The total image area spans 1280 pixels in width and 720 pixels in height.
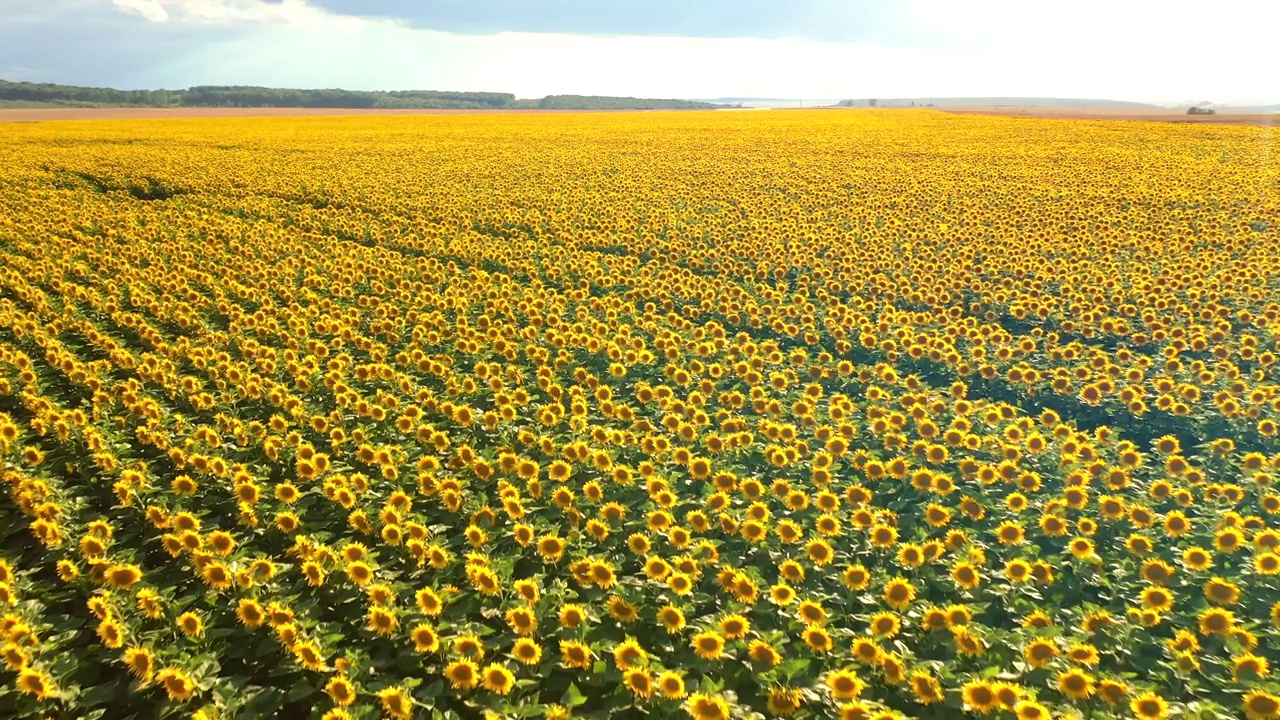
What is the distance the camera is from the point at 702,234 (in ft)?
52.3

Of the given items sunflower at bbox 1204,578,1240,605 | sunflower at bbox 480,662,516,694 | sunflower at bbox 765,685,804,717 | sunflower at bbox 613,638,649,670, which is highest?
sunflower at bbox 1204,578,1240,605

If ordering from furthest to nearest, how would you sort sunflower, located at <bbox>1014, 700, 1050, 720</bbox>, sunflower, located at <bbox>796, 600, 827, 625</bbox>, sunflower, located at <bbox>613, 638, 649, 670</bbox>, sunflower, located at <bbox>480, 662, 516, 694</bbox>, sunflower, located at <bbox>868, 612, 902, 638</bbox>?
sunflower, located at <bbox>796, 600, 827, 625</bbox> < sunflower, located at <bbox>868, 612, 902, 638</bbox> < sunflower, located at <bbox>613, 638, 649, 670</bbox> < sunflower, located at <bbox>480, 662, 516, 694</bbox> < sunflower, located at <bbox>1014, 700, 1050, 720</bbox>

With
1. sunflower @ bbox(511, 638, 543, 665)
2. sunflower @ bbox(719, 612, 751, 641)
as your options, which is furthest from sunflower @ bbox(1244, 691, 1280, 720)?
sunflower @ bbox(511, 638, 543, 665)

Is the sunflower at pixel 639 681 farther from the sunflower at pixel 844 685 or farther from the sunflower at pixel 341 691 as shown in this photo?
the sunflower at pixel 341 691

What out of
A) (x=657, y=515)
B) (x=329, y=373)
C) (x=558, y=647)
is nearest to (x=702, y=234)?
(x=329, y=373)

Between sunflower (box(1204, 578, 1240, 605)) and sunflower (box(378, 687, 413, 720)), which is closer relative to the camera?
sunflower (box(378, 687, 413, 720))

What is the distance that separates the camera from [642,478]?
20.2ft

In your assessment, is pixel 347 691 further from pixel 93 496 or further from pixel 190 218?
pixel 190 218

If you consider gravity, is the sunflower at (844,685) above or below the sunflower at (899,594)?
below

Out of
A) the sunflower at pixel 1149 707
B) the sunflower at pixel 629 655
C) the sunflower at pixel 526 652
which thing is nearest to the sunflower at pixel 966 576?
the sunflower at pixel 1149 707

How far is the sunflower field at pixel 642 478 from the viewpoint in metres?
4.24

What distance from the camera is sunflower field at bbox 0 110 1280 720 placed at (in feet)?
13.9

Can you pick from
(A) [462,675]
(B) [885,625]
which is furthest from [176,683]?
(B) [885,625]

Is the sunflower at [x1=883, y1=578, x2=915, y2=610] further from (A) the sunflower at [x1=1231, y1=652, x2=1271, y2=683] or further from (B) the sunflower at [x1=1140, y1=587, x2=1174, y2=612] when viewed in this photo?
(A) the sunflower at [x1=1231, y1=652, x2=1271, y2=683]
